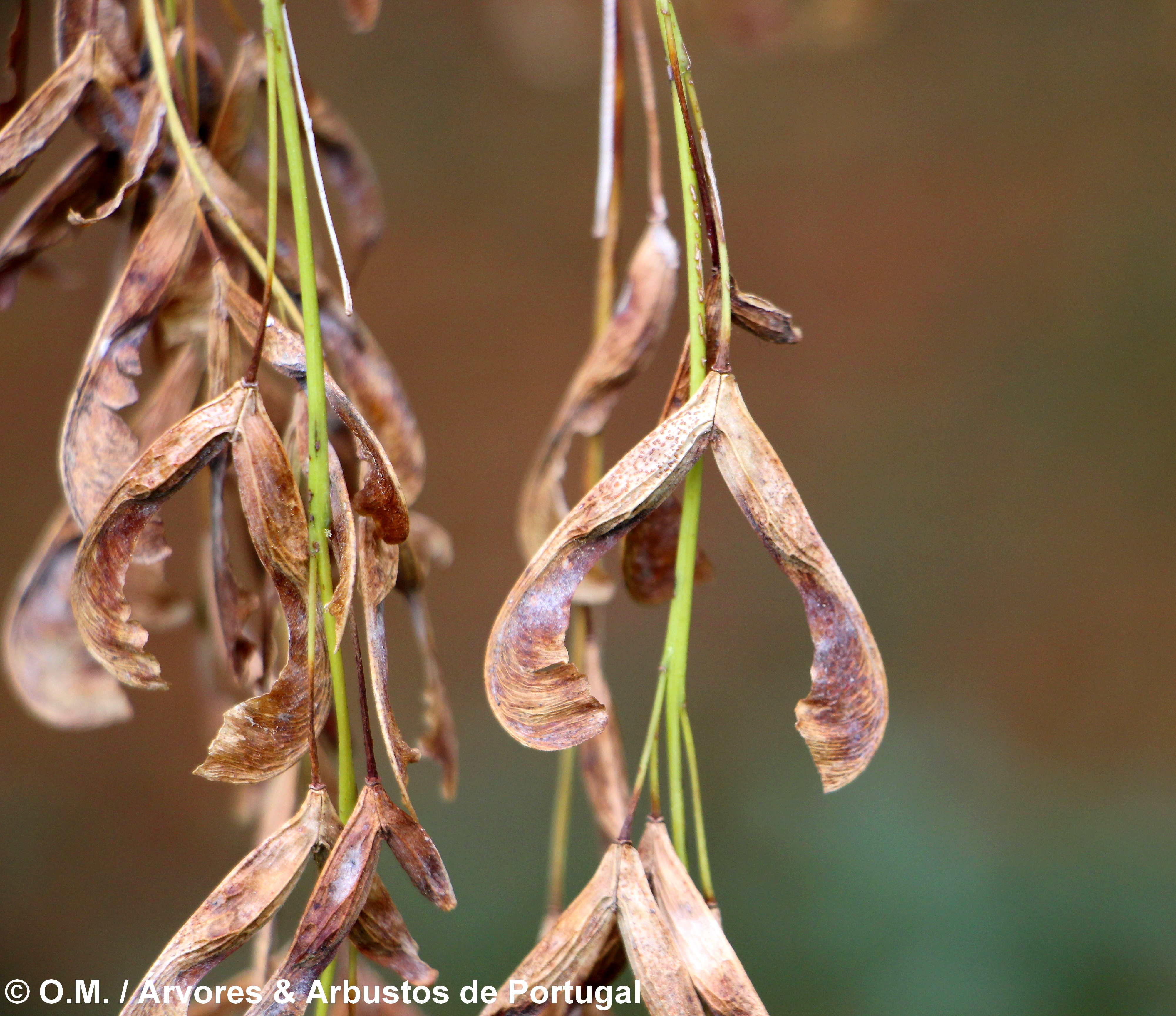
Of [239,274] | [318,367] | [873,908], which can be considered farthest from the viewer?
[873,908]

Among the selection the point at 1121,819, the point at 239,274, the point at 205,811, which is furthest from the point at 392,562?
the point at 1121,819

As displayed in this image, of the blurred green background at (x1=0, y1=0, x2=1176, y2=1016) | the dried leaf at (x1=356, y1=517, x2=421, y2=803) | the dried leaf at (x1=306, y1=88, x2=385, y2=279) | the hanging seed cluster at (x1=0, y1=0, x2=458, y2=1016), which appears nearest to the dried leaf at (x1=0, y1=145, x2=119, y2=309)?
the hanging seed cluster at (x1=0, y1=0, x2=458, y2=1016)

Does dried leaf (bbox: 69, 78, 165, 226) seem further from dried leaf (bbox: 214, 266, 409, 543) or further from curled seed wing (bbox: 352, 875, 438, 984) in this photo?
curled seed wing (bbox: 352, 875, 438, 984)

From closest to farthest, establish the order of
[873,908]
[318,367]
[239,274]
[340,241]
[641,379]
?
[318,367] → [239,274] → [340,241] → [873,908] → [641,379]

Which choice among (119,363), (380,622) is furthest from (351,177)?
(380,622)

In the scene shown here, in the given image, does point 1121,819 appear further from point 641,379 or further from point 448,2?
point 448,2

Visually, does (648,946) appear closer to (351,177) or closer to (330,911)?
(330,911)
